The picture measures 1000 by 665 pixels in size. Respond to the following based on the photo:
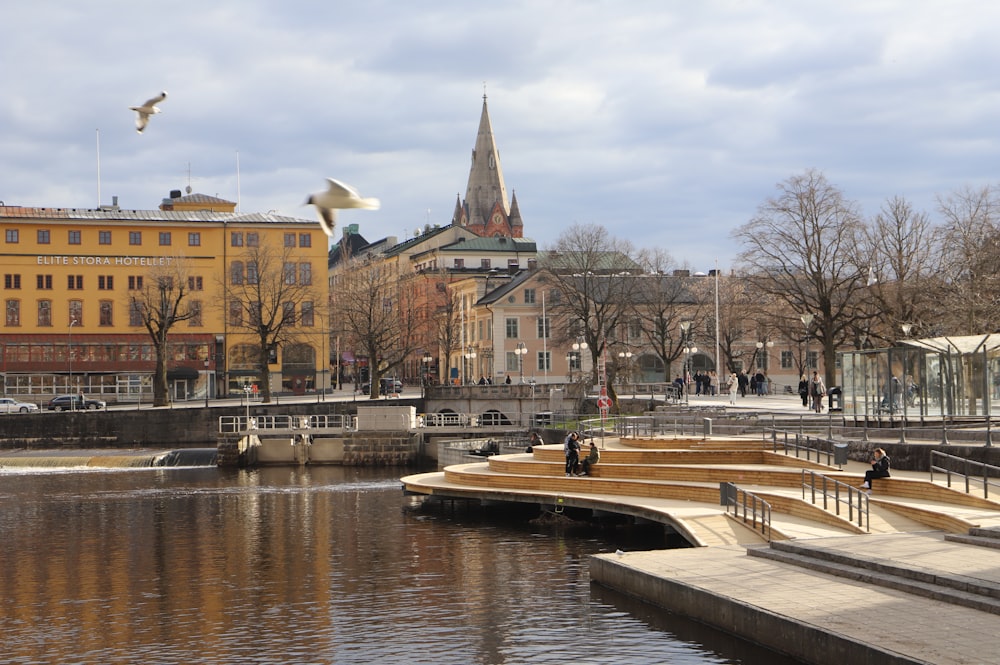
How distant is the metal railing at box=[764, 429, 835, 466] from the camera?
122ft

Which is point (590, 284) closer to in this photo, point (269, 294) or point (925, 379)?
point (269, 294)

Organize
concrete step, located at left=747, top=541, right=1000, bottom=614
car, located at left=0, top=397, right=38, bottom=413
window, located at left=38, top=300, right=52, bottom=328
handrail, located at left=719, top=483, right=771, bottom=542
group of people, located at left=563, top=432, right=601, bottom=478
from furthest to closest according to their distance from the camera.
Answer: window, located at left=38, top=300, right=52, bottom=328 < car, located at left=0, top=397, right=38, bottom=413 < group of people, located at left=563, top=432, right=601, bottom=478 < handrail, located at left=719, top=483, right=771, bottom=542 < concrete step, located at left=747, top=541, right=1000, bottom=614

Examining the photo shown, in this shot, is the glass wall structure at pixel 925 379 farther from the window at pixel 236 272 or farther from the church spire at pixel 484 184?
the church spire at pixel 484 184

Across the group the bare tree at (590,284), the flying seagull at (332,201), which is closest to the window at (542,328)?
the bare tree at (590,284)

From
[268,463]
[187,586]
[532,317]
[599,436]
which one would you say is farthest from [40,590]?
[532,317]

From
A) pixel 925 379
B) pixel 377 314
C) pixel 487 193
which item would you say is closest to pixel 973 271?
pixel 925 379

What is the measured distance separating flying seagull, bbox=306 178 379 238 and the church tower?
16972 centimetres

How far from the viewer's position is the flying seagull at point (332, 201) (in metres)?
17.5

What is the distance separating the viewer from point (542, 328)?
4761 inches

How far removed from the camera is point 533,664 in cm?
2147

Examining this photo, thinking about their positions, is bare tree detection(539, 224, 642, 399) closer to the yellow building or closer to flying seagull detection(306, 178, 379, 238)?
the yellow building

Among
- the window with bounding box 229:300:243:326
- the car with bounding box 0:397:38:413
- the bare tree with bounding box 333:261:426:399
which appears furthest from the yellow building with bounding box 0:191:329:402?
the car with bounding box 0:397:38:413

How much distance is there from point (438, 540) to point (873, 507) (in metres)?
13.3

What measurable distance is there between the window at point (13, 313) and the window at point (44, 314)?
1.62m
